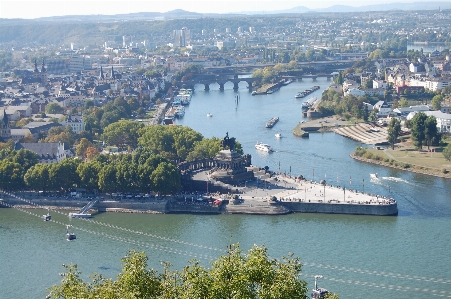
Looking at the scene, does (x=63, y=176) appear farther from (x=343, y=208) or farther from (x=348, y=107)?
(x=348, y=107)

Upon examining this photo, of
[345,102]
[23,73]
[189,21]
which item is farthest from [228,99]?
[189,21]

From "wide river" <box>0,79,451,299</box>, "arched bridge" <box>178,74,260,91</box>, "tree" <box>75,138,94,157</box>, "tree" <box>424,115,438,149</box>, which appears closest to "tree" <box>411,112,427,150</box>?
"tree" <box>424,115,438,149</box>

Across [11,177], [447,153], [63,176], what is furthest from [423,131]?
[11,177]

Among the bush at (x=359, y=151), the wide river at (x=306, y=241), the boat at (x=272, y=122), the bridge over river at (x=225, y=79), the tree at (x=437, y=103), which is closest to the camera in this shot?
the wide river at (x=306, y=241)

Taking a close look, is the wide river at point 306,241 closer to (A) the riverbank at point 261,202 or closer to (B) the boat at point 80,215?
(B) the boat at point 80,215

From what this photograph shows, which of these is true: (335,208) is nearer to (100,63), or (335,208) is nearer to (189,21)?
(100,63)

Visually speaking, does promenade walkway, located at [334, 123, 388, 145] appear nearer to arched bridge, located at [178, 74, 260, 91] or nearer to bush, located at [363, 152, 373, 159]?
bush, located at [363, 152, 373, 159]

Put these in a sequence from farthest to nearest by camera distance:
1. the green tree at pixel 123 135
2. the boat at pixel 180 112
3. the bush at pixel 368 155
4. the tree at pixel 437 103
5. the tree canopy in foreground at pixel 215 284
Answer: the boat at pixel 180 112
the tree at pixel 437 103
the green tree at pixel 123 135
the bush at pixel 368 155
the tree canopy in foreground at pixel 215 284

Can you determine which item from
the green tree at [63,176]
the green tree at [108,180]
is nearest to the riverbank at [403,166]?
the green tree at [108,180]
